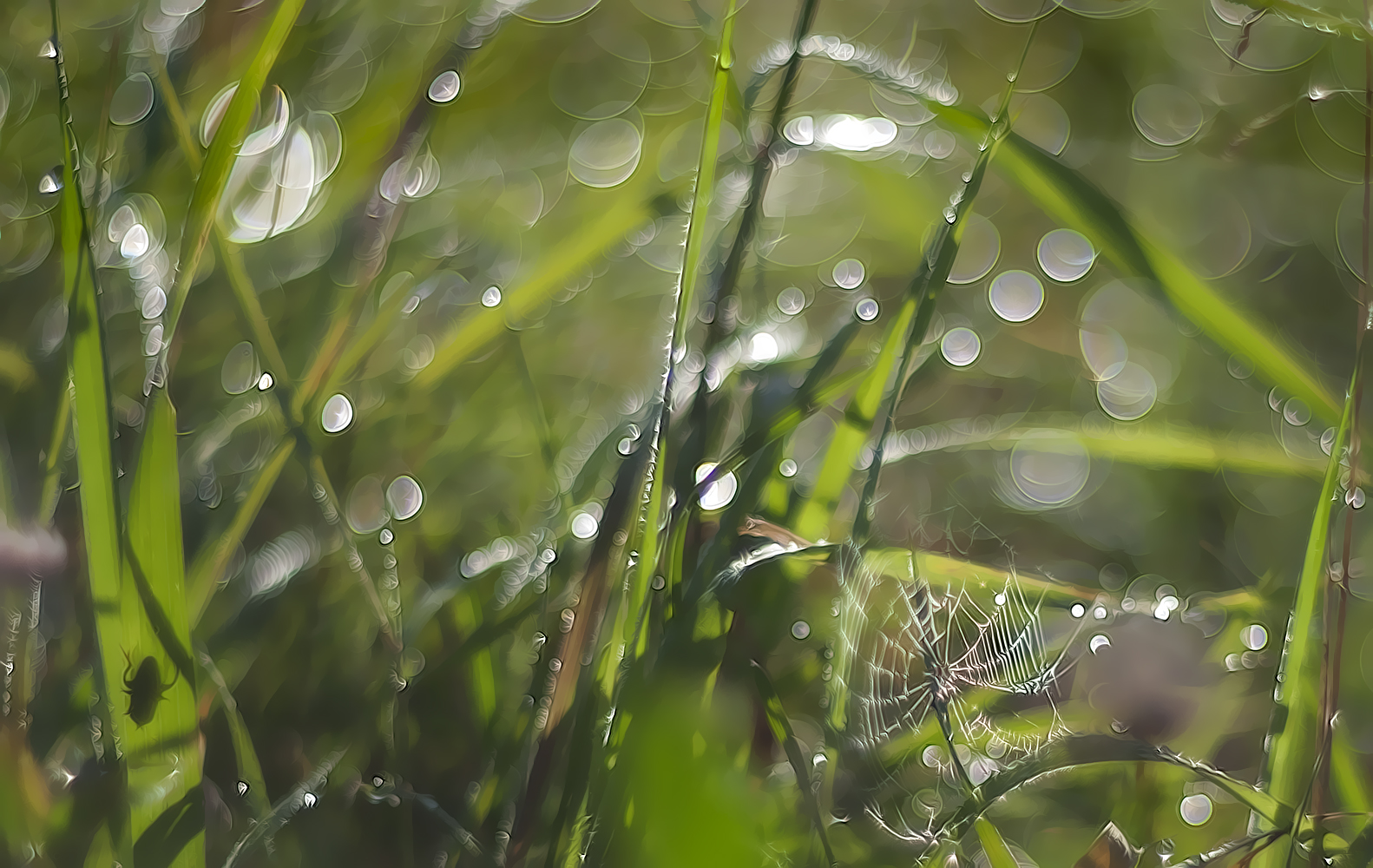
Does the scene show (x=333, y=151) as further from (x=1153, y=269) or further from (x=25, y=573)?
(x=1153, y=269)

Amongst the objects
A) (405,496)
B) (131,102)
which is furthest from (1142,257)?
(131,102)

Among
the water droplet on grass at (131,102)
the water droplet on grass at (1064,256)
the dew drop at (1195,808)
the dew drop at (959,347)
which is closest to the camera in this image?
the dew drop at (1195,808)

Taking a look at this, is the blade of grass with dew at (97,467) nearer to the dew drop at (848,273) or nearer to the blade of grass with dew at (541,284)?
the blade of grass with dew at (541,284)

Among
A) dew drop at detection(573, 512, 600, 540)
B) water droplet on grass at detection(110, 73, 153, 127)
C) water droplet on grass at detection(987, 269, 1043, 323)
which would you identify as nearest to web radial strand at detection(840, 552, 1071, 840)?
dew drop at detection(573, 512, 600, 540)

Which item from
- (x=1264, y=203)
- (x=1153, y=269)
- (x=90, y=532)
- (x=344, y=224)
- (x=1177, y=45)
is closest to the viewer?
(x=90, y=532)

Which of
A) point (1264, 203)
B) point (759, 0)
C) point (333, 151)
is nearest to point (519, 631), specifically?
point (333, 151)

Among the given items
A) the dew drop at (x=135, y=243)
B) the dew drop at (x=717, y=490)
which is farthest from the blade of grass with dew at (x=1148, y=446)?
the dew drop at (x=135, y=243)
